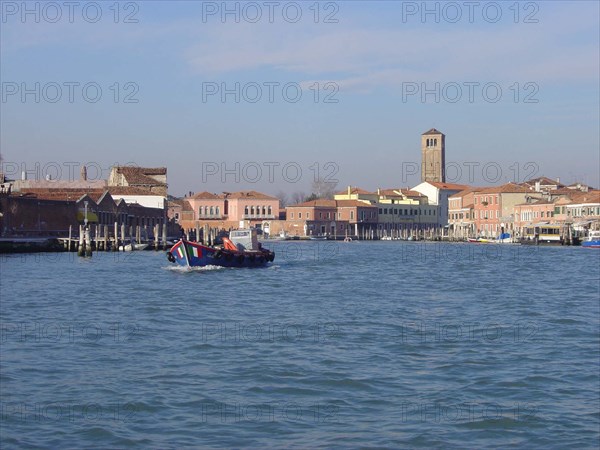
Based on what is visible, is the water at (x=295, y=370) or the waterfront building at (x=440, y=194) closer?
the water at (x=295, y=370)

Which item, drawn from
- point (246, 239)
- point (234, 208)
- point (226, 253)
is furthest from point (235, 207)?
point (226, 253)

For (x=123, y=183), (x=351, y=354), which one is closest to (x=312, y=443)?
(x=351, y=354)

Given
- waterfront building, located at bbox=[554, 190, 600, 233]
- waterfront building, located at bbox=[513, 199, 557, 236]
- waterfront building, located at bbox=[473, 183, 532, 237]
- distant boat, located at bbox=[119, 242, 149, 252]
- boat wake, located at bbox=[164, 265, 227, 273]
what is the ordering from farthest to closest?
waterfront building, located at bbox=[473, 183, 532, 237] → waterfront building, located at bbox=[513, 199, 557, 236] → waterfront building, located at bbox=[554, 190, 600, 233] → distant boat, located at bbox=[119, 242, 149, 252] → boat wake, located at bbox=[164, 265, 227, 273]

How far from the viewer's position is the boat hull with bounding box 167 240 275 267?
33.6 m

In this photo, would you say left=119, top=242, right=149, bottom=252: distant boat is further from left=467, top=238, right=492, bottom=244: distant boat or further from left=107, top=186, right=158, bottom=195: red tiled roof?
left=467, top=238, right=492, bottom=244: distant boat

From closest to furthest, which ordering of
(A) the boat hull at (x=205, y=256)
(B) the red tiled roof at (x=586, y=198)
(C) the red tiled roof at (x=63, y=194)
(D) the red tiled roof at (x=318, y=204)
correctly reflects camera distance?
(A) the boat hull at (x=205, y=256), (C) the red tiled roof at (x=63, y=194), (B) the red tiled roof at (x=586, y=198), (D) the red tiled roof at (x=318, y=204)

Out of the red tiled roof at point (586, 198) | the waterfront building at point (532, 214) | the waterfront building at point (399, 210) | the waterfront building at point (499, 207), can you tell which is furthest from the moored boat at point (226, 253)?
the waterfront building at point (399, 210)

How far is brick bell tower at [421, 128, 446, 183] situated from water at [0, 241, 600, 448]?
90.7 m

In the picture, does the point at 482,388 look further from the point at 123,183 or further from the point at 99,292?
the point at 123,183

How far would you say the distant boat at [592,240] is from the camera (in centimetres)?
6234

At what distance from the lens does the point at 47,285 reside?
24.7 meters

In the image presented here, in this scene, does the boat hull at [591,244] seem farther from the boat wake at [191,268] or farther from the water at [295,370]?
the water at [295,370]

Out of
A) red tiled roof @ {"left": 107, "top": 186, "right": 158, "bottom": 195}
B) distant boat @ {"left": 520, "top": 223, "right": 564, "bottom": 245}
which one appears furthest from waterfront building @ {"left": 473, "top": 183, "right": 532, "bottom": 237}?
red tiled roof @ {"left": 107, "top": 186, "right": 158, "bottom": 195}

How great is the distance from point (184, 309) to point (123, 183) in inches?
2018
